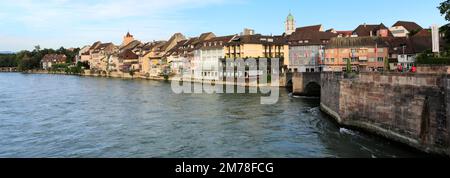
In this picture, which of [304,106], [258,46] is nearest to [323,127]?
[304,106]

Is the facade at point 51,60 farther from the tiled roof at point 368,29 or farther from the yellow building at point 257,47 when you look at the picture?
the tiled roof at point 368,29

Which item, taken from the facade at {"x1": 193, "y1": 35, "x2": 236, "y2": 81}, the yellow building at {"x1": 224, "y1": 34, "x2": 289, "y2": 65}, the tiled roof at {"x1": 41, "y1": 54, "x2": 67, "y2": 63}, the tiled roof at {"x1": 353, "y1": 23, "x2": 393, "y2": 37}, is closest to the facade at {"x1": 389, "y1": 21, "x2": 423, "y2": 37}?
the tiled roof at {"x1": 353, "y1": 23, "x2": 393, "y2": 37}

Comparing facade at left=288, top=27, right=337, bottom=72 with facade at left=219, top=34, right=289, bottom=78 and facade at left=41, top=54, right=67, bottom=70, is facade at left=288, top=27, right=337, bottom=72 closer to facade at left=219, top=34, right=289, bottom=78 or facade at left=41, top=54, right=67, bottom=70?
facade at left=219, top=34, right=289, bottom=78

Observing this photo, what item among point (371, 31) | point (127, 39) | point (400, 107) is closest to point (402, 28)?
point (371, 31)

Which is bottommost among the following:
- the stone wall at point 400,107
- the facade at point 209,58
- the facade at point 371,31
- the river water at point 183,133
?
the river water at point 183,133

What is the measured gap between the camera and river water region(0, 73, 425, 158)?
22.5 m

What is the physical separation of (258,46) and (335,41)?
15849mm

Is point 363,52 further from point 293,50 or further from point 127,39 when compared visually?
point 127,39

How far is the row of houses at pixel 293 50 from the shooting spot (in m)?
70.9

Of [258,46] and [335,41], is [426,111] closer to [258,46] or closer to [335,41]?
[335,41]

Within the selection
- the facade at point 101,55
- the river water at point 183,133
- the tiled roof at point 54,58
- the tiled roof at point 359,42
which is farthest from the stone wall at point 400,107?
the tiled roof at point 54,58

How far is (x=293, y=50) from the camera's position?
92750 mm
